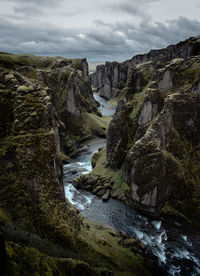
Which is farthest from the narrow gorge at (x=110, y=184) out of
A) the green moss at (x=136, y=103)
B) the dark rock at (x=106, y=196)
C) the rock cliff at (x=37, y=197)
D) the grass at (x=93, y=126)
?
the grass at (x=93, y=126)

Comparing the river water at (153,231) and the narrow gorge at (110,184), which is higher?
the narrow gorge at (110,184)

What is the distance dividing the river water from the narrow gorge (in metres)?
0.19

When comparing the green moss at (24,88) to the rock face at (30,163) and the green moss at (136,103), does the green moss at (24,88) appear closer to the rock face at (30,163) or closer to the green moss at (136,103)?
the rock face at (30,163)

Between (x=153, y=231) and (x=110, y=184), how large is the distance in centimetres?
1899

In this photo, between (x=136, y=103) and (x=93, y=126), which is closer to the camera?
(x=136, y=103)

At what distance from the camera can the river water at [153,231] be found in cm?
3564

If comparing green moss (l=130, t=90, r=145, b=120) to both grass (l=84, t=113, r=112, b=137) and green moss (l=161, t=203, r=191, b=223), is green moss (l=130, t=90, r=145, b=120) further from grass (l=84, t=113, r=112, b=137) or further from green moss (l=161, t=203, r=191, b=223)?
grass (l=84, t=113, r=112, b=137)

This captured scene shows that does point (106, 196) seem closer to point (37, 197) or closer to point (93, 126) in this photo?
point (37, 197)

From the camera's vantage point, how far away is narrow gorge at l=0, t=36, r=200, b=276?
76.4 ft

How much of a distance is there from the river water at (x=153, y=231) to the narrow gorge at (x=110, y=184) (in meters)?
0.19

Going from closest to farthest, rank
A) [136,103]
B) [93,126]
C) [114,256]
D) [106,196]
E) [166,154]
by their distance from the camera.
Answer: [114,256] < [166,154] < [106,196] < [136,103] < [93,126]

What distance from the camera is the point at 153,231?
42.9 metres

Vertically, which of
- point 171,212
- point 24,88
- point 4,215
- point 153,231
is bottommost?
point 153,231

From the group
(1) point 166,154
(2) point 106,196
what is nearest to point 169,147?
(1) point 166,154
